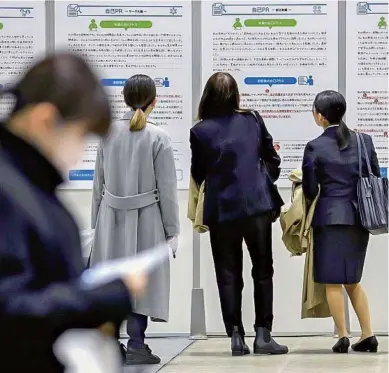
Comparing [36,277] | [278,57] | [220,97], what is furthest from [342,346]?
[36,277]

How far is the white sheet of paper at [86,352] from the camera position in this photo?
4.76 feet

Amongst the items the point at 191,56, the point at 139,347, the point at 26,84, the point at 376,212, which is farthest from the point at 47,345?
the point at 191,56

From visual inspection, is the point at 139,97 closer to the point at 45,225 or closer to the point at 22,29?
the point at 22,29

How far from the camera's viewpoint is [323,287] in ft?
21.1

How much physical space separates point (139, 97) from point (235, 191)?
816mm

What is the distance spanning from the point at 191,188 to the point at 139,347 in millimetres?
1094

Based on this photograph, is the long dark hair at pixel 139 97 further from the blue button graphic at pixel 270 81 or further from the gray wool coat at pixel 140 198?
the blue button graphic at pixel 270 81

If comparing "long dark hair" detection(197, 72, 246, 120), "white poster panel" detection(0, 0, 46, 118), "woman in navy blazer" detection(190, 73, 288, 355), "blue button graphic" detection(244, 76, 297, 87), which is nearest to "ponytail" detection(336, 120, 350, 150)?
"woman in navy blazer" detection(190, 73, 288, 355)

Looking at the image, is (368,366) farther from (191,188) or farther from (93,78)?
(93,78)

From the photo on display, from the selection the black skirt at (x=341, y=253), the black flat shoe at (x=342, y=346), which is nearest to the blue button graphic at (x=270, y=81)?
the black skirt at (x=341, y=253)

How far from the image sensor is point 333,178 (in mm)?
6176

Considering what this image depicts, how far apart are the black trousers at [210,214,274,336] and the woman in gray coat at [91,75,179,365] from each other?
38cm

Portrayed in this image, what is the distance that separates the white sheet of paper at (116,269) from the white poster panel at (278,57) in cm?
579

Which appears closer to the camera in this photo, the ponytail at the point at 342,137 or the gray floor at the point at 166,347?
the gray floor at the point at 166,347
